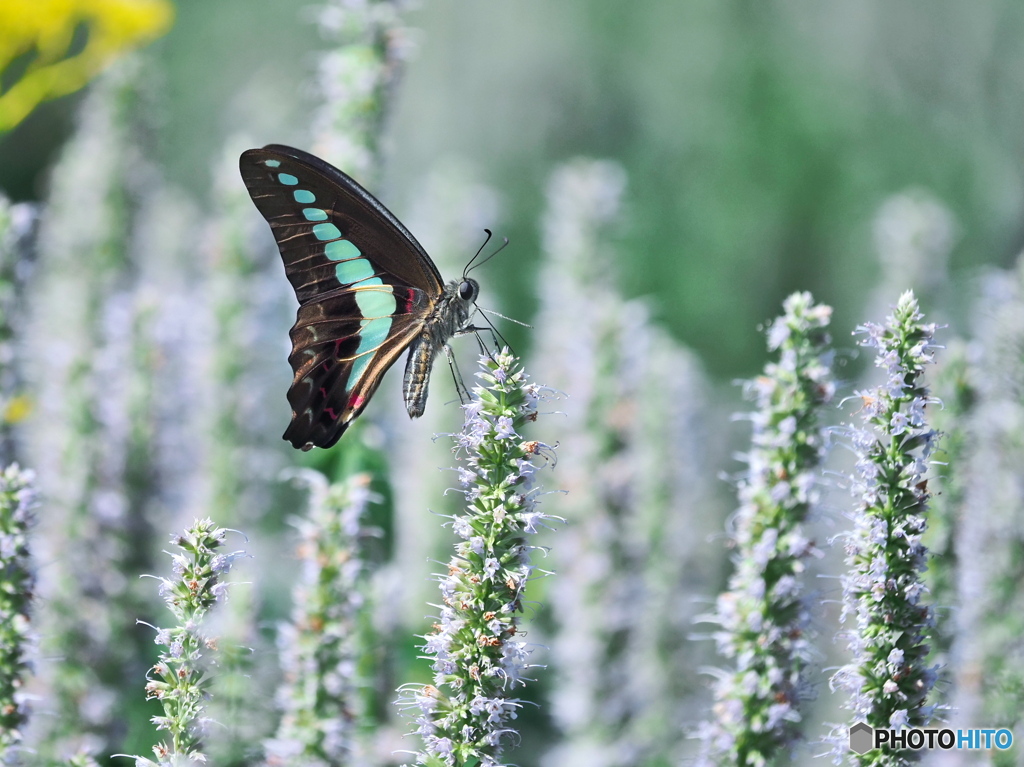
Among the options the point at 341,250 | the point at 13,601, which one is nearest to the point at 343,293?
the point at 341,250

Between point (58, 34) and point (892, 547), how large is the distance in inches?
184

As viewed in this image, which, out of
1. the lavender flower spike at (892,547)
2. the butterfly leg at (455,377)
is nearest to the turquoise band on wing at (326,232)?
the butterfly leg at (455,377)

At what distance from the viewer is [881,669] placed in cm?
252

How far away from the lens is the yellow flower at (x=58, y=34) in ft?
14.3

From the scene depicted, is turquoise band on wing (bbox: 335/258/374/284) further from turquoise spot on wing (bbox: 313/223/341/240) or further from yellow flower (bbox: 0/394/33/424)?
yellow flower (bbox: 0/394/33/424)

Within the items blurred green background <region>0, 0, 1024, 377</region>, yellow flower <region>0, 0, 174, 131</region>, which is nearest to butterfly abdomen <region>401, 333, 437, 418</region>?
yellow flower <region>0, 0, 174, 131</region>

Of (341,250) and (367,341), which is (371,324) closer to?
(367,341)

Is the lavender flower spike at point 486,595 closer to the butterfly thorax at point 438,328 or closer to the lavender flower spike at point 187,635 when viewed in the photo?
the lavender flower spike at point 187,635

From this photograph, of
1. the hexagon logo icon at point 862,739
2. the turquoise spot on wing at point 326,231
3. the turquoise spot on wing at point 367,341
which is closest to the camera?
the hexagon logo icon at point 862,739

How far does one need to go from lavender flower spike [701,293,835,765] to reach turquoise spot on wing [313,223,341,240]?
1600 millimetres

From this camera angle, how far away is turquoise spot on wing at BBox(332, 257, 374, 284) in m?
3.84

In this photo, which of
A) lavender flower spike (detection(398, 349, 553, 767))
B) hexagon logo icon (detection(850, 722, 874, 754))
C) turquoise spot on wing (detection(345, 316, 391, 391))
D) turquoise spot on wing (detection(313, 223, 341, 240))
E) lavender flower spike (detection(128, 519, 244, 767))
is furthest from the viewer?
turquoise spot on wing (detection(345, 316, 391, 391))

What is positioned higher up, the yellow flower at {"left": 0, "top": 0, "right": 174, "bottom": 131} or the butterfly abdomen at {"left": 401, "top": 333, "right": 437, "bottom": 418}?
the yellow flower at {"left": 0, "top": 0, "right": 174, "bottom": 131}

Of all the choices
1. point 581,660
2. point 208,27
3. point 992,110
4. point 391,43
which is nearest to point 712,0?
point 992,110
